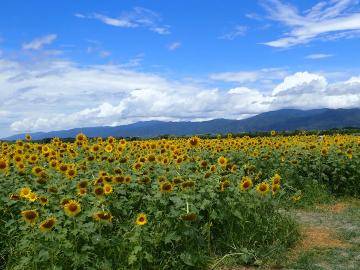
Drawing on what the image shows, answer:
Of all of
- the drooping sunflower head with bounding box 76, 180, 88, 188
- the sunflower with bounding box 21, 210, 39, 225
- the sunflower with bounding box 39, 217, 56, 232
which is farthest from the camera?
the drooping sunflower head with bounding box 76, 180, 88, 188

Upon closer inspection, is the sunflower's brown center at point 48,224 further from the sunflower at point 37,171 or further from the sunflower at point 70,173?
the sunflower at point 37,171

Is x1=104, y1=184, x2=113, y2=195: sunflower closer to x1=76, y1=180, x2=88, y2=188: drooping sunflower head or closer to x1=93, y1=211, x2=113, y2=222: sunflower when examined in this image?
x1=76, y1=180, x2=88, y2=188: drooping sunflower head

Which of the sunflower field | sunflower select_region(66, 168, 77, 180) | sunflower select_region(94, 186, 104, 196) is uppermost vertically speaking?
sunflower select_region(66, 168, 77, 180)

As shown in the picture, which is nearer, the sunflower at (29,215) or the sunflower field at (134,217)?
the sunflower at (29,215)

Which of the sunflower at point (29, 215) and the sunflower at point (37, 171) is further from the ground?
the sunflower at point (37, 171)

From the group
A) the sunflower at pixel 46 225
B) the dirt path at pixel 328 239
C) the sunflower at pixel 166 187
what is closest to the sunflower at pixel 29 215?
the sunflower at pixel 46 225

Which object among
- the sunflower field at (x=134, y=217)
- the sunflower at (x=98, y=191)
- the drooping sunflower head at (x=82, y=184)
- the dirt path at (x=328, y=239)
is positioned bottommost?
the dirt path at (x=328, y=239)

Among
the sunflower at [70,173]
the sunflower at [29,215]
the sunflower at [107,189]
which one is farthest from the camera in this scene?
the sunflower at [70,173]

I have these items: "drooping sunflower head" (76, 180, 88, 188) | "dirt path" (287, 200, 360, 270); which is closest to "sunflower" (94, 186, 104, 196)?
"drooping sunflower head" (76, 180, 88, 188)

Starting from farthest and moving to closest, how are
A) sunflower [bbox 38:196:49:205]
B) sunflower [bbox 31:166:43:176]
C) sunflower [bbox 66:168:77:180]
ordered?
1. sunflower [bbox 31:166:43:176]
2. sunflower [bbox 66:168:77:180]
3. sunflower [bbox 38:196:49:205]

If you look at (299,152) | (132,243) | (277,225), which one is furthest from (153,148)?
(132,243)

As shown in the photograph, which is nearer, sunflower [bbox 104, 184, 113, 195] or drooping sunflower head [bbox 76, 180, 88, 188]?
sunflower [bbox 104, 184, 113, 195]

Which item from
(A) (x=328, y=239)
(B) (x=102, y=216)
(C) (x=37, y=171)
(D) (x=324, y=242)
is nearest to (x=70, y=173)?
(C) (x=37, y=171)

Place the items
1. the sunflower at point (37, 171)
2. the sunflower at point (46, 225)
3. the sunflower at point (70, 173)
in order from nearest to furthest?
the sunflower at point (46, 225)
the sunflower at point (70, 173)
the sunflower at point (37, 171)
